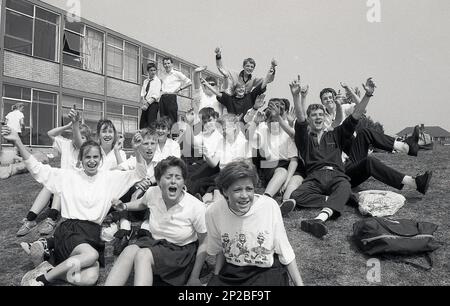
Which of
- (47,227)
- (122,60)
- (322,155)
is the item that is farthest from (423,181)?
(122,60)

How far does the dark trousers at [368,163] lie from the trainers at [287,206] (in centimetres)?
123

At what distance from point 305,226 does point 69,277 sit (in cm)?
281

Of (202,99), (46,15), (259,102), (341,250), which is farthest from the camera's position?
(46,15)

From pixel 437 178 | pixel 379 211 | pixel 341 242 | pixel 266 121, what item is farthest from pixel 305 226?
pixel 437 178

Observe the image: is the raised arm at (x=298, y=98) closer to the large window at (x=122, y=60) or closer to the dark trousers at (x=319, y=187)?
the dark trousers at (x=319, y=187)

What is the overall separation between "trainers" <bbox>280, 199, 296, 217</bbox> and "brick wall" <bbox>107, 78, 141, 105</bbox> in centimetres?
2056

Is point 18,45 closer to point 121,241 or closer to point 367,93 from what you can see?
point 121,241

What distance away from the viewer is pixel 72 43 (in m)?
20.6

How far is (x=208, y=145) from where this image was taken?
19.6 feet

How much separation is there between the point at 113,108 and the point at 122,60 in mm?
3504

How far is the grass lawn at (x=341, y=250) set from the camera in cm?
381

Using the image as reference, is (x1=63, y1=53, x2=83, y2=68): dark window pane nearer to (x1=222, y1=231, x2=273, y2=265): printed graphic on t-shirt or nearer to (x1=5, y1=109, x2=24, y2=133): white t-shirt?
(x1=5, y1=109, x2=24, y2=133): white t-shirt

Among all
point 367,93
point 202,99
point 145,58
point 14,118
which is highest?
point 145,58

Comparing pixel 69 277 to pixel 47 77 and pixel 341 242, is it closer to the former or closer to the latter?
pixel 341 242
